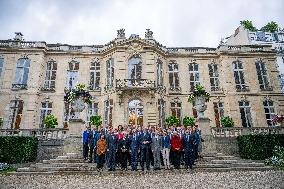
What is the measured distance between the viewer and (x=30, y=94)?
25.8 metres

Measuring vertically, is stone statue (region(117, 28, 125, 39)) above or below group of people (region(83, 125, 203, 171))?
above

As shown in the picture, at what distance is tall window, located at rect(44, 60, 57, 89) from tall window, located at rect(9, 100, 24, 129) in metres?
2.98

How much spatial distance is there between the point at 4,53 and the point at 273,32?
30.2m

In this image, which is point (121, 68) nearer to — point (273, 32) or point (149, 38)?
point (149, 38)

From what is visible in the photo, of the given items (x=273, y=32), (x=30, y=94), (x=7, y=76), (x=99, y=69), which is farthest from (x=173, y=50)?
(x=7, y=76)

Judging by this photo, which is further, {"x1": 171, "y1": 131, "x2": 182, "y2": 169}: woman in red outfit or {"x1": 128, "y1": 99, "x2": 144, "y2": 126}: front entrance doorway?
{"x1": 128, "y1": 99, "x2": 144, "y2": 126}: front entrance doorway

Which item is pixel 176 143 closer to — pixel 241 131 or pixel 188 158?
pixel 188 158

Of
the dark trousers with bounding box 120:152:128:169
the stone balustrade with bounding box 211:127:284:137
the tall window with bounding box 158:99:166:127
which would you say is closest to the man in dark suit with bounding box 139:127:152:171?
the dark trousers with bounding box 120:152:128:169

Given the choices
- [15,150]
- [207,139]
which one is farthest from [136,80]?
→ [15,150]

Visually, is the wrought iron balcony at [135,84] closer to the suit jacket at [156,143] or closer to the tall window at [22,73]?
the tall window at [22,73]

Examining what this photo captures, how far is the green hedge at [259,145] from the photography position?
17.0 metres

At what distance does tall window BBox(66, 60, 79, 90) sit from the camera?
27422 mm

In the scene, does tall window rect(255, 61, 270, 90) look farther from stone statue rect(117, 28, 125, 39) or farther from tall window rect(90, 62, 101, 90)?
tall window rect(90, 62, 101, 90)

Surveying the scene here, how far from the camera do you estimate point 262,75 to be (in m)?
28.6
